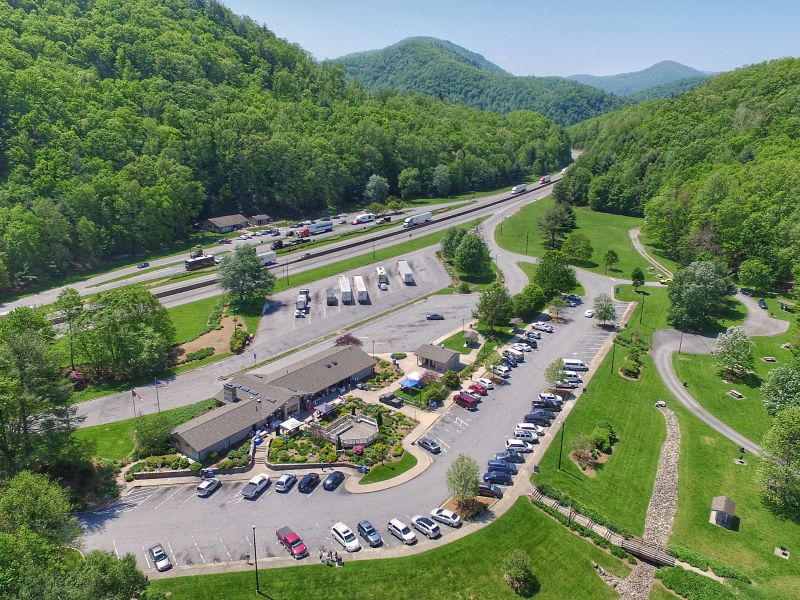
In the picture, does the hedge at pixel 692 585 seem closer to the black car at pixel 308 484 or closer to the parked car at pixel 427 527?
the parked car at pixel 427 527

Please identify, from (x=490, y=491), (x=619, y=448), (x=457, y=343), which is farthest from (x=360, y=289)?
(x=490, y=491)

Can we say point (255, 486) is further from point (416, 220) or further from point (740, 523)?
point (416, 220)

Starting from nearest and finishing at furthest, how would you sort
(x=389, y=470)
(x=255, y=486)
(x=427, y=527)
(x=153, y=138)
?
(x=427, y=527)
(x=255, y=486)
(x=389, y=470)
(x=153, y=138)

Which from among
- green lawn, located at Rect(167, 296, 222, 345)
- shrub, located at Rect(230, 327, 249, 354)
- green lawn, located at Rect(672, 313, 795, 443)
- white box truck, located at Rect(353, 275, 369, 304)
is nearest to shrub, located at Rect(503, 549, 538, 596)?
green lawn, located at Rect(672, 313, 795, 443)

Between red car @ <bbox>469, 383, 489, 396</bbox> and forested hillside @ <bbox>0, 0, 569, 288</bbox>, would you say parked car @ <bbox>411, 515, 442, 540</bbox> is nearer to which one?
red car @ <bbox>469, 383, 489, 396</bbox>

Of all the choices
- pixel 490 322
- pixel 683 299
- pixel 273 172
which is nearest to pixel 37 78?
pixel 273 172

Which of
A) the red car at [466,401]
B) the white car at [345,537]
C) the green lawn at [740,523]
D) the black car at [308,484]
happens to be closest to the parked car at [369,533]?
the white car at [345,537]
